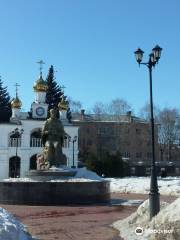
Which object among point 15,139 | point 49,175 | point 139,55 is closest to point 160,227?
point 139,55

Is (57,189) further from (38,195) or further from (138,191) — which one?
(138,191)

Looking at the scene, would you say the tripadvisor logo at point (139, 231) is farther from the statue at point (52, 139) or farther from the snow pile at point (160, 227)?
the statue at point (52, 139)

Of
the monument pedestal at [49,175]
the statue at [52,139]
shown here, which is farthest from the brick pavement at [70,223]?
the statue at [52,139]

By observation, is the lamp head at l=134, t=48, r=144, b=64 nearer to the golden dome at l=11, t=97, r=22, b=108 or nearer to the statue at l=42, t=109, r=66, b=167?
the statue at l=42, t=109, r=66, b=167

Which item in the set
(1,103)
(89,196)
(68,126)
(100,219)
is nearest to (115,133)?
(1,103)

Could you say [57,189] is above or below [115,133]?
below

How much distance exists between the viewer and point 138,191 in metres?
31.8

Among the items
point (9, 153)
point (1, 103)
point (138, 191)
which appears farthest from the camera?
point (1, 103)

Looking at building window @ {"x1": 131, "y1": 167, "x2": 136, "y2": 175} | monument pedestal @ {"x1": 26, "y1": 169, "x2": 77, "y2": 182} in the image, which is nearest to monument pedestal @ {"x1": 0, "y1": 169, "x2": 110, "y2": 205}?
monument pedestal @ {"x1": 26, "y1": 169, "x2": 77, "y2": 182}

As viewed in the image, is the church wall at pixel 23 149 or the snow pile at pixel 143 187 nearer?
the snow pile at pixel 143 187

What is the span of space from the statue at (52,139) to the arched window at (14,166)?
26.6 m

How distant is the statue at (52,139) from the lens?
1118 inches

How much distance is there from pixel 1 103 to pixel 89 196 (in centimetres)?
5555

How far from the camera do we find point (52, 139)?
28.5m
